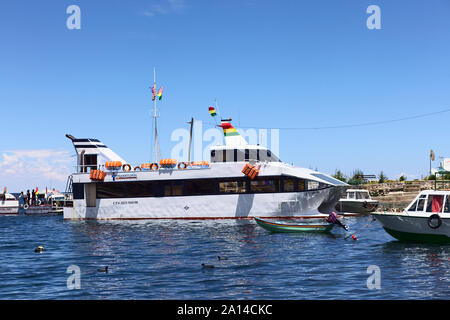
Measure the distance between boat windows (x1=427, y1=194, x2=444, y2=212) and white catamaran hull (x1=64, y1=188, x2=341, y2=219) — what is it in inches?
579

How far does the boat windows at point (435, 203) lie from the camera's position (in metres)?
24.2

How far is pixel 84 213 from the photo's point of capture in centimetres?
4512

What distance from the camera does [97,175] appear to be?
1722 inches

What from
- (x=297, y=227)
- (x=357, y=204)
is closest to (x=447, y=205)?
(x=297, y=227)

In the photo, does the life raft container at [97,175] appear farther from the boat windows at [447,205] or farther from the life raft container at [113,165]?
the boat windows at [447,205]

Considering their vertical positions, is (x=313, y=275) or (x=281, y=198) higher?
(x=281, y=198)

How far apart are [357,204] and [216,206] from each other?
16495 millimetres

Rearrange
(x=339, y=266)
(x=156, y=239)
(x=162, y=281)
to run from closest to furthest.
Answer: (x=162, y=281) < (x=339, y=266) < (x=156, y=239)

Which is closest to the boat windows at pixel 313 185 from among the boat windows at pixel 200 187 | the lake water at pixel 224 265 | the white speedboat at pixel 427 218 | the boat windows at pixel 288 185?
the boat windows at pixel 288 185

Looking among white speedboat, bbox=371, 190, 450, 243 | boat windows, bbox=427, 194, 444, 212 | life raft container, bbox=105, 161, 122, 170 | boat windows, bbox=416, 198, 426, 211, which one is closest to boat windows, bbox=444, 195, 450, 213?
white speedboat, bbox=371, 190, 450, 243

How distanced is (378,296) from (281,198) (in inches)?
971

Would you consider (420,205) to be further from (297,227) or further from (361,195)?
(361,195)

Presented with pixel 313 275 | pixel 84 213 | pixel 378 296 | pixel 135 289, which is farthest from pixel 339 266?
pixel 84 213
